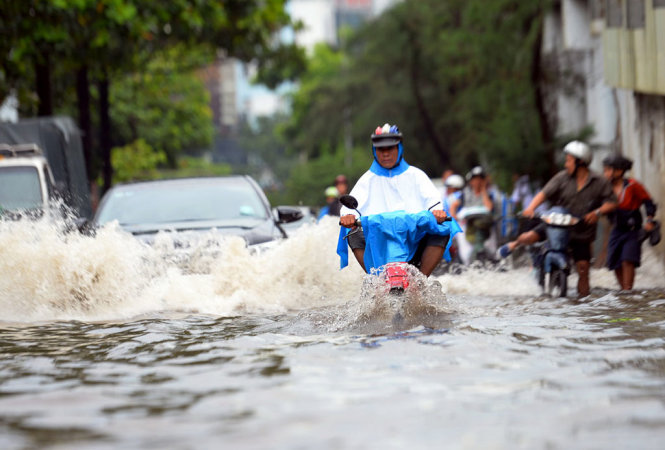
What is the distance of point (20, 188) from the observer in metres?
14.8

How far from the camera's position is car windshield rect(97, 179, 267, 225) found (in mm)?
12680

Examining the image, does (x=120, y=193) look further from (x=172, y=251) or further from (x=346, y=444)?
(x=346, y=444)

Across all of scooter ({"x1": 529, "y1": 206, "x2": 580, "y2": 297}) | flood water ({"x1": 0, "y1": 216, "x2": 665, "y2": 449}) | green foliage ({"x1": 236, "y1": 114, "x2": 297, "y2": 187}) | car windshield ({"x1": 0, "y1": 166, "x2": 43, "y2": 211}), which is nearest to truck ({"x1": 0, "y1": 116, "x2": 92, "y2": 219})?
car windshield ({"x1": 0, "y1": 166, "x2": 43, "y2": 211})

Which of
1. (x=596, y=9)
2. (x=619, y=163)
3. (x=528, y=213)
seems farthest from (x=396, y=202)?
(x=596, y=9)

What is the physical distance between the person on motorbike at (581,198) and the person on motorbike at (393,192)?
2.95 m

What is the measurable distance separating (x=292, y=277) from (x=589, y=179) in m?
3.16

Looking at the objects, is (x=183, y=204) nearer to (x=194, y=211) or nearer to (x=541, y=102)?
(x=194, y=211)

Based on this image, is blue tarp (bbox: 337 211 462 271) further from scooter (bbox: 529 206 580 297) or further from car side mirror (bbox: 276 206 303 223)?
scooter (bbox: 529 206 580 297)

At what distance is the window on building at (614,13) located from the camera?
20.7 meters

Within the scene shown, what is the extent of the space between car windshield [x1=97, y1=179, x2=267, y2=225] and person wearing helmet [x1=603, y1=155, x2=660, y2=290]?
3703 mm

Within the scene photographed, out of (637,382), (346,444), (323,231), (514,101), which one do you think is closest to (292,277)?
(323,231)

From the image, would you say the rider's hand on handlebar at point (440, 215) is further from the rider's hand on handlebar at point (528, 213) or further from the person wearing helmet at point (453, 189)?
the person wearing helmet at point (453, 189)

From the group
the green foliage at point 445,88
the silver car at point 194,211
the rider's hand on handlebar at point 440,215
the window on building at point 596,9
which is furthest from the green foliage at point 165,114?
the rider's hand on handlebar at point 440,215

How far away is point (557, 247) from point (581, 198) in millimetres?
604
